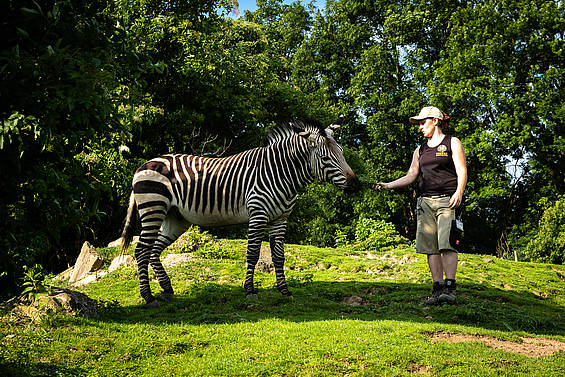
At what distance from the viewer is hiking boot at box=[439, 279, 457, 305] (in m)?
7.96

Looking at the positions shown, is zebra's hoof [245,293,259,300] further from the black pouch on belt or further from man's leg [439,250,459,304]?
the black pouch on belt

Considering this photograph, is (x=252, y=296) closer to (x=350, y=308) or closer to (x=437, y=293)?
(x=350, y=308)

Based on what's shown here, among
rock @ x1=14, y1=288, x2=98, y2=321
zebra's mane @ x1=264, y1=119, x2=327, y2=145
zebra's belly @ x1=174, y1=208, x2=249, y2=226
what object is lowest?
rock @ x1=14, y1=288, x2=98, y2=321

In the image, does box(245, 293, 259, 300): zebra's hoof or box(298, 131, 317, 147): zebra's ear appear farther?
box(298, 131, 317, 147): zebra's ear

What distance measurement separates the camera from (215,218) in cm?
873

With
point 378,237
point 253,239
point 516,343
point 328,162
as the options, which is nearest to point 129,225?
point 253,239

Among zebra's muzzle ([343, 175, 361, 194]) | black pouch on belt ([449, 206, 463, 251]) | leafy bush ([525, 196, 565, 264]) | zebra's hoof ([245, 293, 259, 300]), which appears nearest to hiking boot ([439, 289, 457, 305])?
black pouch on belt ([449, 206, 463, 251])

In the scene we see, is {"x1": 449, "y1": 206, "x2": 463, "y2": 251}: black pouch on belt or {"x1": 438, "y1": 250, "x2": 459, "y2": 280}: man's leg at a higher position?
{"x1": 449, "y1": 206, "x2": 463, "y2": 251}: black pouch on belt

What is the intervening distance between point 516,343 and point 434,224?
7.51ft

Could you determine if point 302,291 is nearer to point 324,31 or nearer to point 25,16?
point 25,16

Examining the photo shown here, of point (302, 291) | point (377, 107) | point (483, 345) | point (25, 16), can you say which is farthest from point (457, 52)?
point (25, 16)

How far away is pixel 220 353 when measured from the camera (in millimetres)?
5707

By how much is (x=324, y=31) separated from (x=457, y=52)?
1198 cm

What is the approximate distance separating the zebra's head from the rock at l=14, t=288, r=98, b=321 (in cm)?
440
